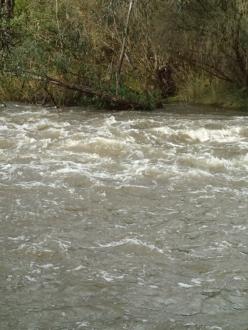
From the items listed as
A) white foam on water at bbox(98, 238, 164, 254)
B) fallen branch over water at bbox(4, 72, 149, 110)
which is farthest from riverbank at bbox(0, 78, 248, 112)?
white foam on water at bbox(98, 238, 164, 254)

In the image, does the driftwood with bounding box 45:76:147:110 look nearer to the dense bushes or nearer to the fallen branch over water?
the fallen branch over water

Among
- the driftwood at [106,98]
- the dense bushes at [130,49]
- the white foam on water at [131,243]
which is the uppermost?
the dense bushes at [130,49]

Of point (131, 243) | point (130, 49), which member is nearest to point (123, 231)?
point (131, 243)

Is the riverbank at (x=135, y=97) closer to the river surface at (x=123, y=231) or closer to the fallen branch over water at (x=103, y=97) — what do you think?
the fallen branch over water at (x=103, y=97)

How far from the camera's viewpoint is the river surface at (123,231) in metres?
4.48

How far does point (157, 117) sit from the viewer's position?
13.9 metres

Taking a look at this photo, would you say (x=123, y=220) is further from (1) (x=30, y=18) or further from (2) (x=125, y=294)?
(1) (x=30, y=18)

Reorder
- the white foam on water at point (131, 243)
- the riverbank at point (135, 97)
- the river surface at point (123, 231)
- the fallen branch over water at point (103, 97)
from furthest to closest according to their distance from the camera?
1. the riverbank at point (135, 97)
2. the fallen branch over water at point (103, 97)
3. the white foam on water at point (131, 243)
4. the river surface at point (123, 231)

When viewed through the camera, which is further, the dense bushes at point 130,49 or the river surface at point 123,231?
the dense bushes at point 130,49

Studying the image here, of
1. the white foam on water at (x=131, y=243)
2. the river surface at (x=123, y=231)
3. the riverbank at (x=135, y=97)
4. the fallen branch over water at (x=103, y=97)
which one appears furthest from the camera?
the riverbank at (x=135, y=97)

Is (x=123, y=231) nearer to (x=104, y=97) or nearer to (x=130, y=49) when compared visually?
(x=104, y=97)

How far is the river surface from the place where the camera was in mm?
4484

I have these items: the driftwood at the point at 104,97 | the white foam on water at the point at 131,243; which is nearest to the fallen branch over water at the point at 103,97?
the driftwood at the point at 104,97

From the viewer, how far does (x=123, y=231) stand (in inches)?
243
